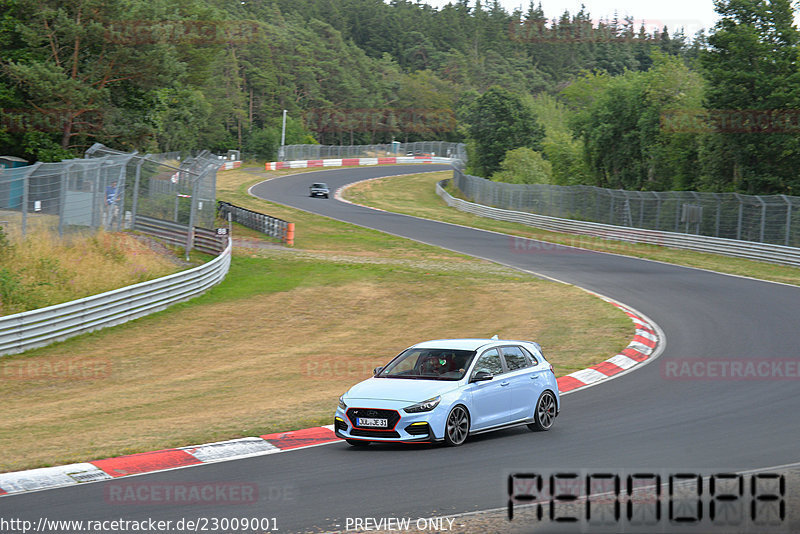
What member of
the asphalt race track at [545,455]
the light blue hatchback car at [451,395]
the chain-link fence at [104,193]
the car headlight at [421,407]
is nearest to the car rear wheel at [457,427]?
the light blue hatchback car at [451,395]

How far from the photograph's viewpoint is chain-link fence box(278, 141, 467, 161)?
4316 inches

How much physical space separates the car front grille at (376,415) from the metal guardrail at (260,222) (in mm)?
31274

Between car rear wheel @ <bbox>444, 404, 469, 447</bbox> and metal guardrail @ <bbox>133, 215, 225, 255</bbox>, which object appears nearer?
car rear wheel @ <bbox>444, 404, 469, 447</bbox>

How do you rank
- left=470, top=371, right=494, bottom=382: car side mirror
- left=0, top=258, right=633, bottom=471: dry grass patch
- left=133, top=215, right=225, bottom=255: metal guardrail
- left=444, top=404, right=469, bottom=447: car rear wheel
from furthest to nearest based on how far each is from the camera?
left=133, top=215, right=225, bottom=255: metal guardrail → left=0, top=258, right=633, bottom=471: dry grass patch → left=470, top=371, right=494, bottom=382: car side mirror → left=444, top=404, right=469, bottom=447: car rear wheel

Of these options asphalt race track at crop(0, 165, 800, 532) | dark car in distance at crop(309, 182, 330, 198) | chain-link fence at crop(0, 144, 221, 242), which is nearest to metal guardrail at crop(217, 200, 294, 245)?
chain-link fence at crop(0, 144, 221, 242)

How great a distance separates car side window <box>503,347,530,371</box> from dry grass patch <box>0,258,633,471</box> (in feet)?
9.71

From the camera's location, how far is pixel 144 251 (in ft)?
89.9

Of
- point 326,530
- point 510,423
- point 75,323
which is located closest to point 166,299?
point 75,323

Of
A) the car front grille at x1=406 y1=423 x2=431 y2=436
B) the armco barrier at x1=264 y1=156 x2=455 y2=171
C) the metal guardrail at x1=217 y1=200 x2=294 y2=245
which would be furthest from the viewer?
the armco barrier at x1=264 y1=156 x2=455 y2=171

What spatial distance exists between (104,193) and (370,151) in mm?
96030

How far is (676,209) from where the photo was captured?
4194 cm

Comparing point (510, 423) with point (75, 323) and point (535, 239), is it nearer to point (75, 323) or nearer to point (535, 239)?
point (75, 323)

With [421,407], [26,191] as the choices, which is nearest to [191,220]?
[26,191]

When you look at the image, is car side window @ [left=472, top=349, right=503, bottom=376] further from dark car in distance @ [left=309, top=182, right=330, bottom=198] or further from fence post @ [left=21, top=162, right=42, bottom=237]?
dark car in distance @ [left=309, top=182, right=330, bottom=198]
